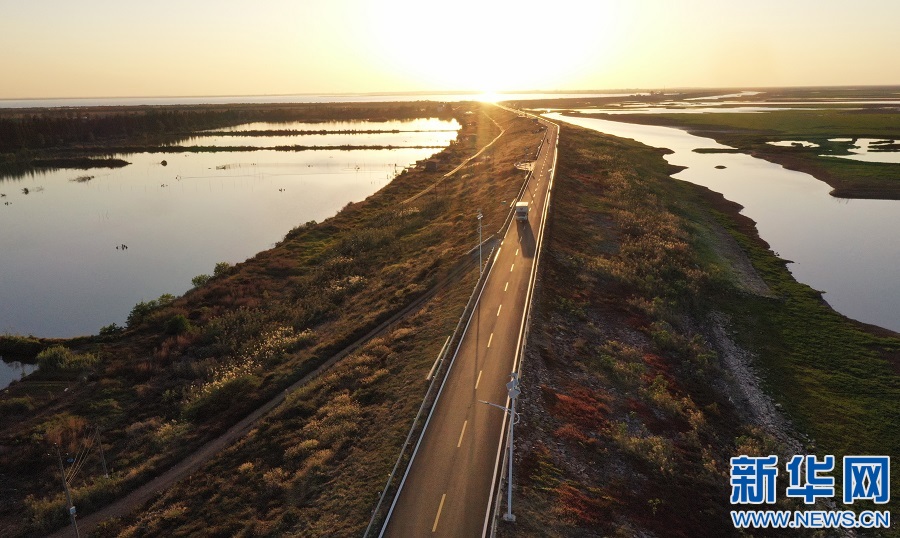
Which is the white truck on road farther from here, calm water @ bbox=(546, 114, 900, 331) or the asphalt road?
calm water @ bbox=(546, 114, 900, 331)

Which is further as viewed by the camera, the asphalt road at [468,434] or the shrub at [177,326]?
the shrub at [177,326]

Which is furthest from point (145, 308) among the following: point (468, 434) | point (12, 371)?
point (468, 434)

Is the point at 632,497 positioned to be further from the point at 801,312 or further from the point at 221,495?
the point at 801,312

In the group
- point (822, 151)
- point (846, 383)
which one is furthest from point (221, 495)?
point (822, 151)

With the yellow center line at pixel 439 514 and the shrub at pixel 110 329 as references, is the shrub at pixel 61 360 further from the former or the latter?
the yellow center line at pixel 439 514

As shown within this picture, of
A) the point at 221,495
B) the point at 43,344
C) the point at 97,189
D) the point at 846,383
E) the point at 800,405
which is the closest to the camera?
the point at 221,495

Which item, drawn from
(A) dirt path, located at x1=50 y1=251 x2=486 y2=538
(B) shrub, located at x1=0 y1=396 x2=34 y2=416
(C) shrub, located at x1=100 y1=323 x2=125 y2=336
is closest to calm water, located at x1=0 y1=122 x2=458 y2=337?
(C) shrub, located at x1=100 y1=323 x2=125 y2=336

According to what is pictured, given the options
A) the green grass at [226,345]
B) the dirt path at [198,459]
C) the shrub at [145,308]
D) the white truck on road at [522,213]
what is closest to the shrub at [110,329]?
the green grass at [226,345]
